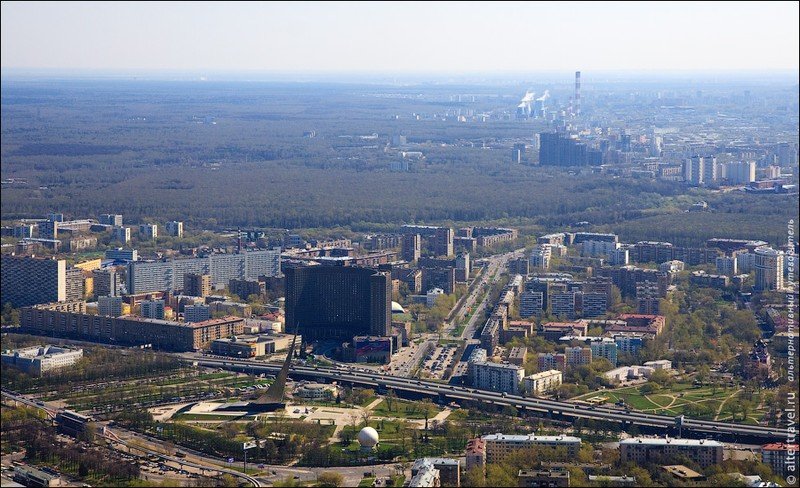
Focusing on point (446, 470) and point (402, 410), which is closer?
point (446, 470)

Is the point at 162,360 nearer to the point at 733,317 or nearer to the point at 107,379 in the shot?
the point at 107,379

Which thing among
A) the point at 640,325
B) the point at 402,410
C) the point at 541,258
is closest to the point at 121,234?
the point at 541,258

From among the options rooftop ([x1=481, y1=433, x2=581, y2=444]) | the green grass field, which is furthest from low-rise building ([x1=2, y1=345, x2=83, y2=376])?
rooftop ([x1=481, y1=433, x2=581, y2=444])

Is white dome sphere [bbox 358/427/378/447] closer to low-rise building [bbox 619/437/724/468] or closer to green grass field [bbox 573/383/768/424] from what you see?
low-rise building [bbox 619/437/724/468]

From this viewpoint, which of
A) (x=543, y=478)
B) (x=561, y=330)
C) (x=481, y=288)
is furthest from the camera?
(x=481, y=288)

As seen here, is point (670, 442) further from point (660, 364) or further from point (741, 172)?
point (741, 172)

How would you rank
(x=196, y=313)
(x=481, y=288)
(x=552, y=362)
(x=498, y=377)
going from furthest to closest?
(x=481, y=288) → (x=196, y=313) → (x=552, y=362) → (x=498, y=377)

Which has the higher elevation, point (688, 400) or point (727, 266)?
point (727, 266)
